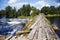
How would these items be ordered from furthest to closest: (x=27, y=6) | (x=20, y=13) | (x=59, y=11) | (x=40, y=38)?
(x=59, y=11), (x=27, y=6), (x=20, y=13), (x=40, y=38)

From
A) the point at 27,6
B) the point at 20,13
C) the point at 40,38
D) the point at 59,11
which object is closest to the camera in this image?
the point at 40,38

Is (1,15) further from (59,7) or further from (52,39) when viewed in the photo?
(52,39)

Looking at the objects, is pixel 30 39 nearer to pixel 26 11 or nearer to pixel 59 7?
pixel 26 11

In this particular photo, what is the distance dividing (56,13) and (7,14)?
154 inches

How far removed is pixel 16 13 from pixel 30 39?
25.1 ft

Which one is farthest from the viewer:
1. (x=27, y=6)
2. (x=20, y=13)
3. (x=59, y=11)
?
(x=59, y=11)

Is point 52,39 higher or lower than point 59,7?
higher

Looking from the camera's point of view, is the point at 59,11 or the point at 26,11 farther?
the point at 59,11

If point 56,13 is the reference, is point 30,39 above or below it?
above

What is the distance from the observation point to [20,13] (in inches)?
344

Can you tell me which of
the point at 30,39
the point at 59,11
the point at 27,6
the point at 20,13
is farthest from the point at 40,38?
→ the point at 59,11

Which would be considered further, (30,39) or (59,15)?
(59,15)

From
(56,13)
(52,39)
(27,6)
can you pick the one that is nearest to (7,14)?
(27,6)

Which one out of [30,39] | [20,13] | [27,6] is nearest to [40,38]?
[30,39]
